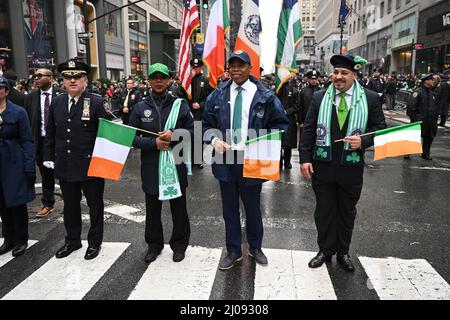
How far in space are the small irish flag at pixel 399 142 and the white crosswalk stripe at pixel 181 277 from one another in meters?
2.10

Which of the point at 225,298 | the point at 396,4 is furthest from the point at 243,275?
the point at 396,4

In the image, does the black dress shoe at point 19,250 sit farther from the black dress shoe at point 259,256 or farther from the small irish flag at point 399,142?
the small irish flag at point 399,142

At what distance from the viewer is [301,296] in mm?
3602

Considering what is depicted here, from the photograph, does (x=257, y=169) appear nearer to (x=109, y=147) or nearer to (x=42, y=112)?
(x=109, y=147)

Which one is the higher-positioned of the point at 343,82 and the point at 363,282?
the point at 343,82

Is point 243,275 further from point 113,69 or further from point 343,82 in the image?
point 113,69

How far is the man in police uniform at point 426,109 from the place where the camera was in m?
9.98

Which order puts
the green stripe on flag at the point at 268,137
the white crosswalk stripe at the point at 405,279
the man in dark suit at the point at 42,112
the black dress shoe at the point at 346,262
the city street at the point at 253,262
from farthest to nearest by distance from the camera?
the man in dark suit at the point at 42,112
the black dress shoe at the point at 346,262
the green stripe on flag at the point at 268,137
the city street at the point at 253,262
the white crosswalk stripe at the point at 405,279

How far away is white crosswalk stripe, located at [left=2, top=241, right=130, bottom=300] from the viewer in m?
3.69

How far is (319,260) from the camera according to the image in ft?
13.9

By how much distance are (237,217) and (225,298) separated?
0.96 meters

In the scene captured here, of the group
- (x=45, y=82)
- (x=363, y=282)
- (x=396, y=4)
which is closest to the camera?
(x=363, y=282)

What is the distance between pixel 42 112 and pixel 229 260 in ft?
12.2

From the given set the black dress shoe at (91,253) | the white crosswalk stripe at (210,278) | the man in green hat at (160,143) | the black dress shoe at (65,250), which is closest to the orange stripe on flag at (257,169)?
the man in green hat at (160,143)
